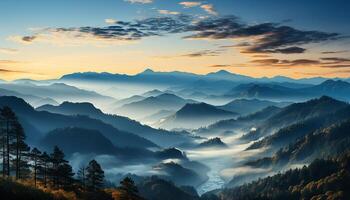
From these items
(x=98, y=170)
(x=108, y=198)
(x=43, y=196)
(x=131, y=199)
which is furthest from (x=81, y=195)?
(x=98, y=170)

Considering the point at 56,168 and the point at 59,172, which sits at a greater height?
the point at 56,168

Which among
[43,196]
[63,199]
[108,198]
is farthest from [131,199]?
[43,196]

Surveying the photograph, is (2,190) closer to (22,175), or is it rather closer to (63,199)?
(63,199)

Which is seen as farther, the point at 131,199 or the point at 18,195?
the point at 131,199

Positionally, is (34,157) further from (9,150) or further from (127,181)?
(127,181)

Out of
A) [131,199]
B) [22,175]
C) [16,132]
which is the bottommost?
[131,199]

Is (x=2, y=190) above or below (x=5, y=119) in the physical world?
below

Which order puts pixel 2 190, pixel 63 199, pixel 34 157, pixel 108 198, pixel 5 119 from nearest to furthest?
pixel 2 190 < pixel 63 199 < pixel 108 198 < pixel 5 119 < pixel 34 157

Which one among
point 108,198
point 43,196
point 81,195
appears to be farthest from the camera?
point 108,198

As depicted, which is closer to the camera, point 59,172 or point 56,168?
point 59,172
